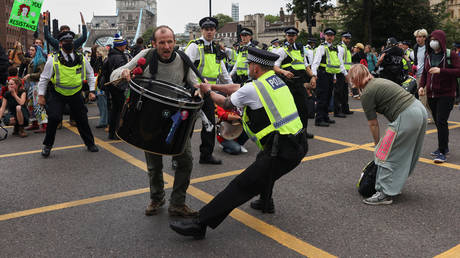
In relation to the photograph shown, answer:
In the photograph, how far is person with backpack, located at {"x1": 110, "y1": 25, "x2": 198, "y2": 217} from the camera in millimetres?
4254

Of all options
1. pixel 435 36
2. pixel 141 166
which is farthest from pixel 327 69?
pixel 141 166

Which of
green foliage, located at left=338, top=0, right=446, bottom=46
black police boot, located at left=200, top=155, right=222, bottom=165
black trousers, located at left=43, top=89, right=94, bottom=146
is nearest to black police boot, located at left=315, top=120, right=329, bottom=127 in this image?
black police boot, located at left=200, top=155, right=222, bottom=165

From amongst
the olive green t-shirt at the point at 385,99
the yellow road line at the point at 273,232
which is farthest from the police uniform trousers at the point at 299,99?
the yellow road line at the point at 273,232

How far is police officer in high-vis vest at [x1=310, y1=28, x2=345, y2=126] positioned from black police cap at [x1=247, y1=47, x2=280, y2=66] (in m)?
6.37

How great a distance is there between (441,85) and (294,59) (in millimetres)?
3161

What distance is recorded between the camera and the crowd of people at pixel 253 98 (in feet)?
12.5

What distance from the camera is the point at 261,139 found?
3.87m

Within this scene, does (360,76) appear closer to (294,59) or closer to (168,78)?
(168,78)

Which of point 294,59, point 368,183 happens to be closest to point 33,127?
point 294,59

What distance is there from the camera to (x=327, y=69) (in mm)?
10484

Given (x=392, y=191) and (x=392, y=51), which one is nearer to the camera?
(x=392, y=191)

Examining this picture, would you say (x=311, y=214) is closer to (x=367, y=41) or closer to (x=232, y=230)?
(x=232, y=230)

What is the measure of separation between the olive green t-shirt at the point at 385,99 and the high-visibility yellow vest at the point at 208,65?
2.69 metres

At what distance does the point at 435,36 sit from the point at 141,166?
16.0 feet
